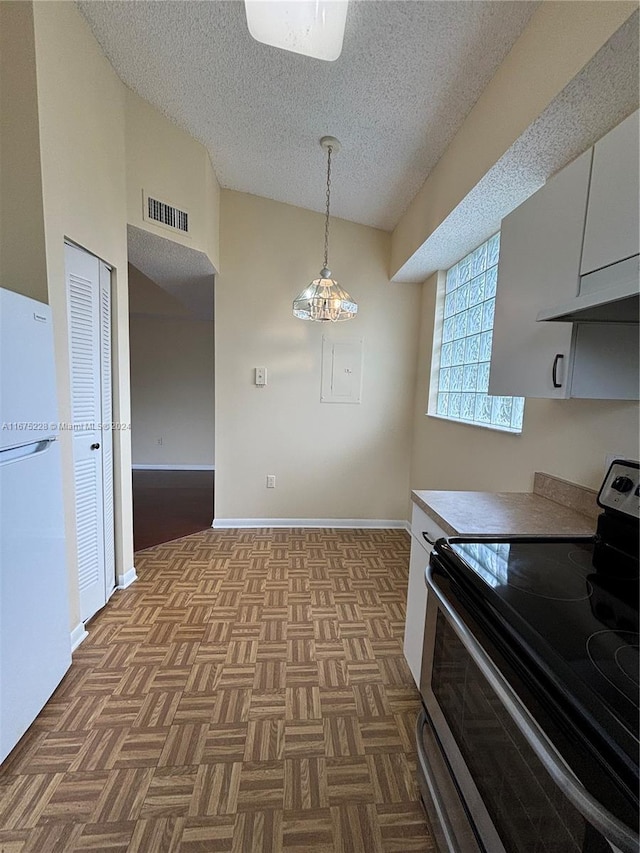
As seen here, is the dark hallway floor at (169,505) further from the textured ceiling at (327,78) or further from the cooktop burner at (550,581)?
the textured ceiling at (327,78)

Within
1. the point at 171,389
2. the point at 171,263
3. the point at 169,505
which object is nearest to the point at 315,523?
the point at 169,505

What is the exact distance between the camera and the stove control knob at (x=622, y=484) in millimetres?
1045

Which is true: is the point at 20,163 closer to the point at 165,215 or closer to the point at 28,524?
the point at 165,215

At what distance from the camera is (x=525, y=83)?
1.32 meters

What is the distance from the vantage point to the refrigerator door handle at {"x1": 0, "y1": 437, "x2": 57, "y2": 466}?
1.25 meters

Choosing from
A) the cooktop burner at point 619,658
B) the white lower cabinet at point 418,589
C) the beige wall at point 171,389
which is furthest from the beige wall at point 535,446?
the beige wall at point 171,389

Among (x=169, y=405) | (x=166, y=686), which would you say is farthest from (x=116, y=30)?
(x=169, y=405)

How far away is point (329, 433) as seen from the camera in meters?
3.52

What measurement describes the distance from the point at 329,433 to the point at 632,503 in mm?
2626

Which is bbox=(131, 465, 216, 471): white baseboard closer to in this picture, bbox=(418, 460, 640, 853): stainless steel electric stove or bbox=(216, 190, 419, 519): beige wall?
bbox=(216, 190, 419, 519): beige wall

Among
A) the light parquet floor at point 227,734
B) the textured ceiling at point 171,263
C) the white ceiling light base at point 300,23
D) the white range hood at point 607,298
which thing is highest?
the white ceiling light base at point 300,23

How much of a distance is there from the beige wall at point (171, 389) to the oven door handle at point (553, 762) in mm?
5627

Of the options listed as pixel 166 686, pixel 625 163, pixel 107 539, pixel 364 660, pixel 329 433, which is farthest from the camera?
pixel 329 433

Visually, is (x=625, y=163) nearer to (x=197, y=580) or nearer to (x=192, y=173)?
(x=192, y=173)
